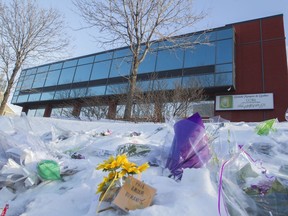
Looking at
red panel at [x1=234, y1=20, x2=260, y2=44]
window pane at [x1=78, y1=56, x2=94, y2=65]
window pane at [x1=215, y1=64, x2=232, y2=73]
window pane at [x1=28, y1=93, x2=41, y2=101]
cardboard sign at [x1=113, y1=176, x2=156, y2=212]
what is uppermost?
red panel at [x1=234, y1=20, x2=260, y2=44]

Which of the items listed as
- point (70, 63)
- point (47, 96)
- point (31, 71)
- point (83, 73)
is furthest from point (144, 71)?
point (31, 71)

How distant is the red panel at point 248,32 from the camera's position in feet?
49.4

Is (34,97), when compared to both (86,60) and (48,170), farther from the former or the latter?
(48,170)

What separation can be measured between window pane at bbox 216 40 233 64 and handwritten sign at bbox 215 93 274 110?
2.00 m

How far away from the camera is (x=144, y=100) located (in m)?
10.5

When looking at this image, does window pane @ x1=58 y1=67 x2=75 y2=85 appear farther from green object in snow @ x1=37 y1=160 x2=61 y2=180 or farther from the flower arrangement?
the flower arrangement

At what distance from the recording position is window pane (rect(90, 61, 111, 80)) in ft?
58.7

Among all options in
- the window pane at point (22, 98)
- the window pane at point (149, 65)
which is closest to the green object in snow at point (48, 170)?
the window pane at point (149, 65)

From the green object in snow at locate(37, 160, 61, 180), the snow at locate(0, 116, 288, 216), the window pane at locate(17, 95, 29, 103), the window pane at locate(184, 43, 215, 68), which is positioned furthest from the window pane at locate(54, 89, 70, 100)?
the green object in snow at locate(37, 160, 61, 180)

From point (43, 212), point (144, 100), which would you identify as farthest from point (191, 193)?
point (144, 100)

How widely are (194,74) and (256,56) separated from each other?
3.81 meters

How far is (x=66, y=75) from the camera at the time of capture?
2041cm

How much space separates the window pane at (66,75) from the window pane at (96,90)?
2.97 m

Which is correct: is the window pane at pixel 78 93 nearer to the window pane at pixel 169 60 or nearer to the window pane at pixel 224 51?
the window pane at pixel 169 60
